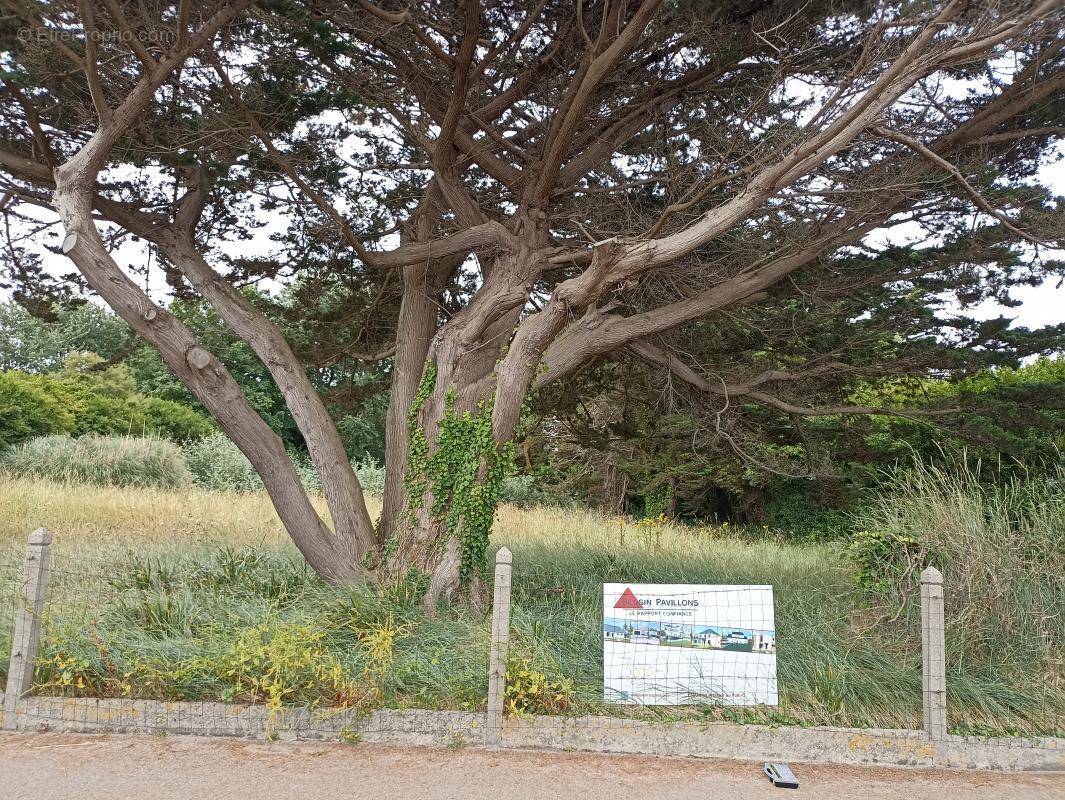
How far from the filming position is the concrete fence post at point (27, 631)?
17.1ft

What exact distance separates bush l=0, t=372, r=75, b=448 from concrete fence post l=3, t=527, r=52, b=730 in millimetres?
14325

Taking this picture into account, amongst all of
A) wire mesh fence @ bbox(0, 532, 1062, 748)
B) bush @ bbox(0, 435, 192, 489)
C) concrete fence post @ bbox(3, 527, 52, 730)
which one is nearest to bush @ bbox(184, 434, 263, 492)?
bush @ bbox(0, 435, 192, 489)

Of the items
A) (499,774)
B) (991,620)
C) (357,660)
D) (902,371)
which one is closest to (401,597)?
(357,660)

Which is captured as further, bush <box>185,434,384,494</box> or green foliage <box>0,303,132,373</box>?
green foliage <box>0,303,132,373</box>

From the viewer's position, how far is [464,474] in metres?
7.01

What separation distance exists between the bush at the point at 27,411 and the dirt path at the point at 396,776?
15475 mm

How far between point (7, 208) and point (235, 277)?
2461 mm

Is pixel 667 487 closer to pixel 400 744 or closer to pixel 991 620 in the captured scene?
pixel 991 620

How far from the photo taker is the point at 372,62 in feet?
26.8

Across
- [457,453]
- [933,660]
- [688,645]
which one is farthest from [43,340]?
[933,660]

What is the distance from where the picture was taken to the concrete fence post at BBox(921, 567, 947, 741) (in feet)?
17.2

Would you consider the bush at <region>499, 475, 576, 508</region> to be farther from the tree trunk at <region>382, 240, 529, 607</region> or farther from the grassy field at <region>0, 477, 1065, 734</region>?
the tree trunk at <region>382, 240, 529, 607</region>

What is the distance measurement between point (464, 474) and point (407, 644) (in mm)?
1659

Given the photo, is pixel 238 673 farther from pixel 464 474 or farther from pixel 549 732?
pixel 464 474
